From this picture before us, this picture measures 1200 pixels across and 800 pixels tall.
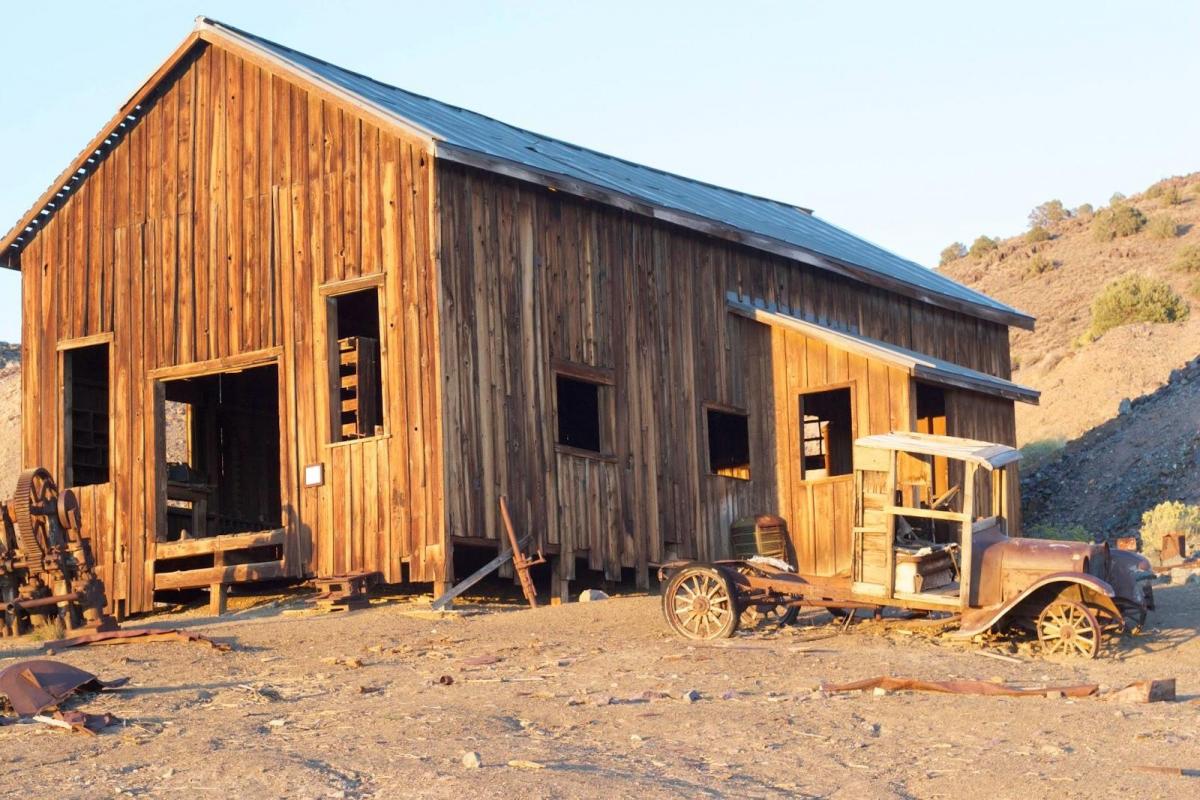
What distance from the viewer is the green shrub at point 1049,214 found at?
234 ft

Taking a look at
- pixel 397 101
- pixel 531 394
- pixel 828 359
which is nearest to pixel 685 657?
pixel 531 394

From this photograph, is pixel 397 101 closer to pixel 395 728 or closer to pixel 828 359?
pixel 828 359

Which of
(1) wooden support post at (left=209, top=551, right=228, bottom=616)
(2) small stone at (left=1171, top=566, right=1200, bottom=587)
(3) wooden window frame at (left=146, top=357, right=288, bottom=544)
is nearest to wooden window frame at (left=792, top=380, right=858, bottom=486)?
(2) small stone at (left=1171, top=566, right=1200, bottom=587)

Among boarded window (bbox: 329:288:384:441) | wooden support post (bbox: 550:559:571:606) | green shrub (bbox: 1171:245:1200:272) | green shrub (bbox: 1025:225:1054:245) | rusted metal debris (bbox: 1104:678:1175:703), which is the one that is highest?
green shrub (bbox: 1025:225:1054:245)

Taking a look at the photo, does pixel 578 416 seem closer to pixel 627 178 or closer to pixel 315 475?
pixel 627 178

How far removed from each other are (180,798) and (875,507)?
29.6 feet

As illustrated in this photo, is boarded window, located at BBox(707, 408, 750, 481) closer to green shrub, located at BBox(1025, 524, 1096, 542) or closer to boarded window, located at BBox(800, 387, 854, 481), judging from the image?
boarded window, located at BBox(800, 387, 854, 481)

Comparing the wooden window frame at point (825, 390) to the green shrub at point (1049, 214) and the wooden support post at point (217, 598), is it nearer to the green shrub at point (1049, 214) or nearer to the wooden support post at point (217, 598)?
the wooden support post at point (217, 598)

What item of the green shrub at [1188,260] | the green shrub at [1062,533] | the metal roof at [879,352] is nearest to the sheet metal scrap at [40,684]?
the metal roof at [879,352]

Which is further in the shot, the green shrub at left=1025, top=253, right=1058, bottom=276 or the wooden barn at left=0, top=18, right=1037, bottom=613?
the green shrub at left=1025, top=253, right=1058, bottom=276

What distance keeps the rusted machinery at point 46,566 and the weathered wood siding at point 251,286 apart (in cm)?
247

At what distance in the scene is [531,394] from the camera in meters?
21.0

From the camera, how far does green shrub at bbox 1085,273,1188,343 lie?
166ft

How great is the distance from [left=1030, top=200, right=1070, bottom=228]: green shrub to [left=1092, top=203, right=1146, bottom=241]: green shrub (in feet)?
17.8
